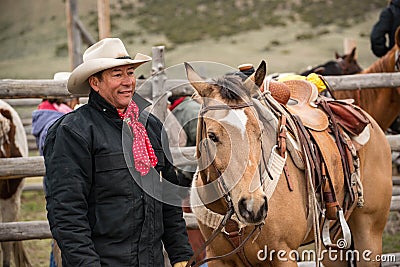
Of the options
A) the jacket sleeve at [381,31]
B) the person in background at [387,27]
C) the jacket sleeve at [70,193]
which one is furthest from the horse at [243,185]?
the jacket sleeve at [381,31]

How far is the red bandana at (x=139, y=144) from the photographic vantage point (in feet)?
8.64

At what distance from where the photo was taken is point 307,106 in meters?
4.11

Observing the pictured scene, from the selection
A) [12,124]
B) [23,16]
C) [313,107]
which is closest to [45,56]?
[23,16]

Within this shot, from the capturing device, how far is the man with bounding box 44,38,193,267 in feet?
8.04

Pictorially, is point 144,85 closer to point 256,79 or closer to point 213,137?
point 256,79

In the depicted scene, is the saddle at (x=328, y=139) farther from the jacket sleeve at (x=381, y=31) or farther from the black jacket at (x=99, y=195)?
the jacket sleeve at (x=381, y=31)

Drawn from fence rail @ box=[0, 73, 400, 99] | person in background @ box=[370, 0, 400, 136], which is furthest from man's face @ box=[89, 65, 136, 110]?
person in background @ box=[370, 0, 400, 136]

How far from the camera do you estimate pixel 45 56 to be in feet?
90.2

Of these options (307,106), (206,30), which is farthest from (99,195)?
(206,30)

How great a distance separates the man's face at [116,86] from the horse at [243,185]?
1.23ft

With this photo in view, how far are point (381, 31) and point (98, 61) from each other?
5604 millimetres

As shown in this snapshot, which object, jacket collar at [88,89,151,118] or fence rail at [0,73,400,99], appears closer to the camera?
jacket collar at [88,89,151,118]

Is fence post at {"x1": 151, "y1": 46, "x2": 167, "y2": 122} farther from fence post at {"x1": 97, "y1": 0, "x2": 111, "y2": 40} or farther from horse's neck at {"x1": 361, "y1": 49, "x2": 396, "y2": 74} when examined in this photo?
horse's neck at {"x1": 361, "y1": 49, "x2": 396, "y2": 74}

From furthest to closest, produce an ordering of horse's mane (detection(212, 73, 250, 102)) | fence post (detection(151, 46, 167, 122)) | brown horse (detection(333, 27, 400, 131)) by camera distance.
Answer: brown horse (detection(333, 27, 400, 131)) < fence post (detection(151, 46, 167, 122)) < horse's mane (detection(212, 73, 250, 102))
